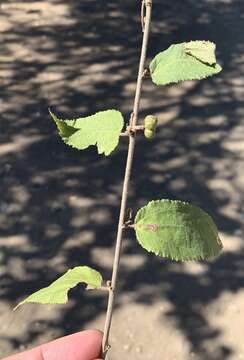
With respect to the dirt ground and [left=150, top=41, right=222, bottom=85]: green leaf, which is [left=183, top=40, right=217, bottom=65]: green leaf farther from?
the dirt ground

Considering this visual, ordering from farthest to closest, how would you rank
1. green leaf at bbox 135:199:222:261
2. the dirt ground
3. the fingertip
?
1. the dirt ground
2. the fingertip
3. green leaf at bbox 135:199:222:261

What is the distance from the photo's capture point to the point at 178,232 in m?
1.04

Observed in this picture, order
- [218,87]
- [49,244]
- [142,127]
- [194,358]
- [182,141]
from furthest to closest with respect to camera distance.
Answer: [218,87]
[182,141]
[49,244]
[194,358]
[142,127]

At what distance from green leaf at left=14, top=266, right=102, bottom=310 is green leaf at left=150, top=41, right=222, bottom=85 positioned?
1.37ft

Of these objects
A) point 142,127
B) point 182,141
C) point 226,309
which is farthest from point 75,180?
point 142,127

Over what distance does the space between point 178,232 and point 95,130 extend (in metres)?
0.25

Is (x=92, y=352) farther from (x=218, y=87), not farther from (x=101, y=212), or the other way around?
(x=218, y=87)

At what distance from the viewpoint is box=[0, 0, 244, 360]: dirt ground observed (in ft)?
12.1

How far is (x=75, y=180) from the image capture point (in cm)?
460

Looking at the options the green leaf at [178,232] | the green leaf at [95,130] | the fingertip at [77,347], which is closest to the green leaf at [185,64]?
the green leaf at [95,130]

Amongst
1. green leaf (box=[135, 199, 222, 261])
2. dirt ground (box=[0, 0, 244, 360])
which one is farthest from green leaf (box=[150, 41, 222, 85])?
dirt ground (box=[0, 0, 244, 360])

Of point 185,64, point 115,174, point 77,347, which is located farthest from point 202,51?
point 115,174

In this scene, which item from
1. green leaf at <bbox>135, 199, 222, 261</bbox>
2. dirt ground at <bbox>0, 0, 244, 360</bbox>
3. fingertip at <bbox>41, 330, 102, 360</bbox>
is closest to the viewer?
green leaf at <bbox>135, 199, 222, 261</bbox>

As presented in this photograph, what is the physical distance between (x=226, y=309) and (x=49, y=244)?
1.29 metres
